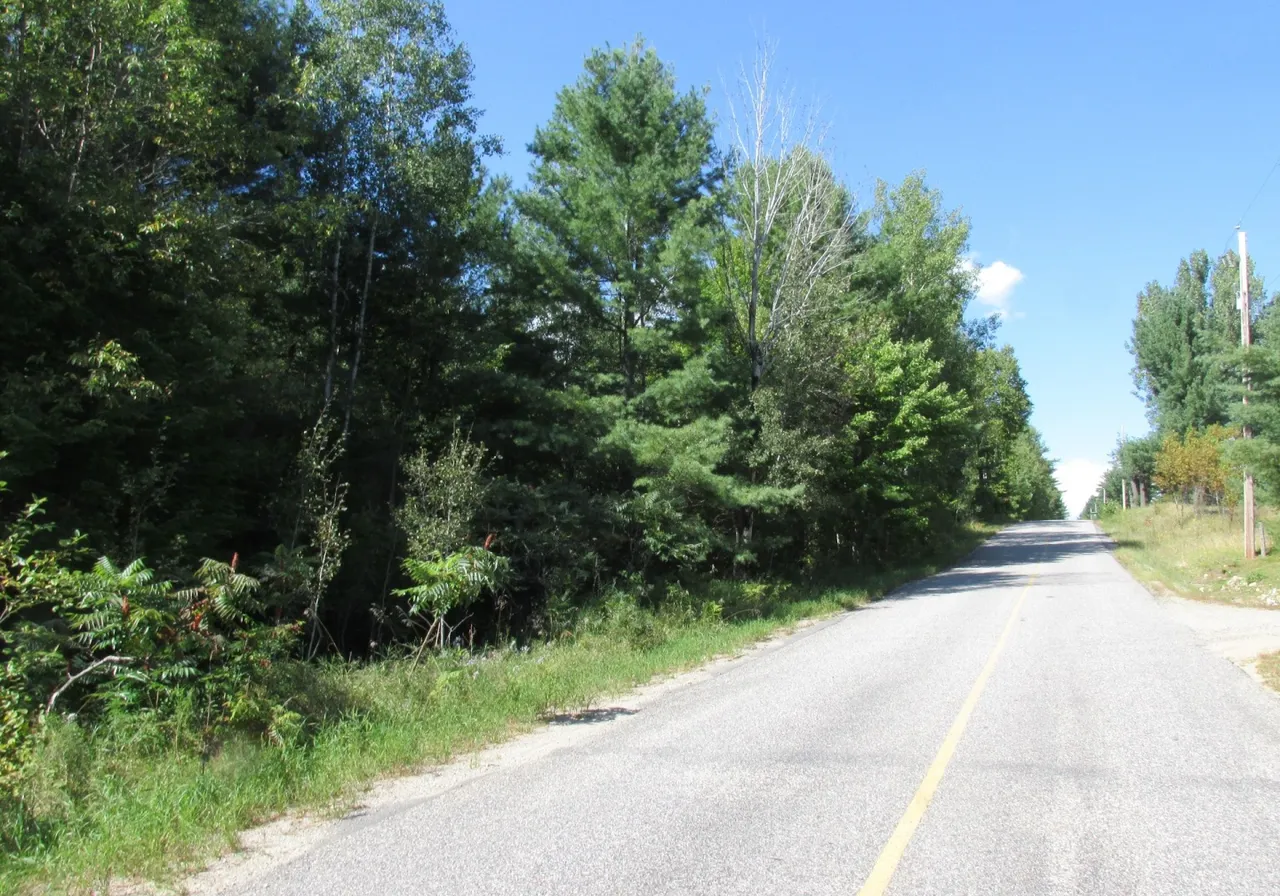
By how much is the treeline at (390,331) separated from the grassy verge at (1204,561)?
901cm

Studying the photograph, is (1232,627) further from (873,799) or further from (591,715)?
(873,799)

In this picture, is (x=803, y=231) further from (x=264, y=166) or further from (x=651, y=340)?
(x=264, y=166)

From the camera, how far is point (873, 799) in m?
5.59

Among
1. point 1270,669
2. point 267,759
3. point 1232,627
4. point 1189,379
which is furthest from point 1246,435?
point 1189,379

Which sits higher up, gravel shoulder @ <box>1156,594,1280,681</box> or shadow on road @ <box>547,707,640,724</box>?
gravel shoulder @ <box>1156,594,1280,681</box>

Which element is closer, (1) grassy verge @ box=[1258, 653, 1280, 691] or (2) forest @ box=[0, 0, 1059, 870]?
(1) grassy verge @ box=[1258, 653, 1280, 691]

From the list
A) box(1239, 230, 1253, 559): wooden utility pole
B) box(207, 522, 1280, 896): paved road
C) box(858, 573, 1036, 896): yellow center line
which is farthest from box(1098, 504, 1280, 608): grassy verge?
box(858, 573, 1036, 896): yellow center line

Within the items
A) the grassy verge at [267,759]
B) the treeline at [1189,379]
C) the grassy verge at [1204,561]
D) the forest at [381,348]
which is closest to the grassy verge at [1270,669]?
the grassy verge at [267,759]

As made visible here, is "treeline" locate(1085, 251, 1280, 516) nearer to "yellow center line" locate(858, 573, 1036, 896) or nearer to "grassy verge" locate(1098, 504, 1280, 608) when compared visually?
"grassy verge" locate(1098, 504, 1280, 608)

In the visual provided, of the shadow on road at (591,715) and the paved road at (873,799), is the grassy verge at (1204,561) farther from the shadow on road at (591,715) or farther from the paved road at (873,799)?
the shadow on road at (591,715)

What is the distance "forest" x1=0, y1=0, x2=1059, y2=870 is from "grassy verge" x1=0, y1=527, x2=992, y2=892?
19.3 inches

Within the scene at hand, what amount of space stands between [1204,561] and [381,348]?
24.8 metres

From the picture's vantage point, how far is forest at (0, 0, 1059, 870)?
1091cm

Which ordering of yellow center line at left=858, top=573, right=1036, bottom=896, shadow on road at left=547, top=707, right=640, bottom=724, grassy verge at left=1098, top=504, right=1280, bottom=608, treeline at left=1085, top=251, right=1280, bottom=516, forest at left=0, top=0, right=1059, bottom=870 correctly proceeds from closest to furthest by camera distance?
yellow center line at left=858, top=573, right=1036, bottom=896, shadow on road at left=547, top=707, right=640, bottom=724, forest at left=0, top=0, right=1059, bottom=870, grassy verge at left=1098, top=504, right=1280, bottom=608, treeline at left=1085, top=251, right=1280, bottom=516
